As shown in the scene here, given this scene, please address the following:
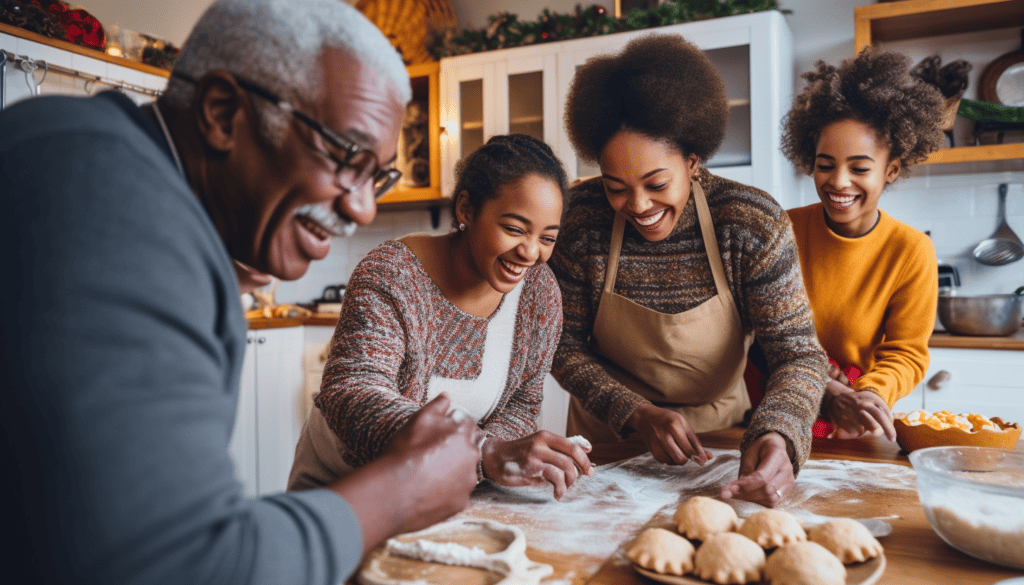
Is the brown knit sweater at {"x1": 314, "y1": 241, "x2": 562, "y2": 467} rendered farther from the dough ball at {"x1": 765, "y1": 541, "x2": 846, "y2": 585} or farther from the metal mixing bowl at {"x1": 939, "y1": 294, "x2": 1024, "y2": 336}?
the metal mixing bowl at {"x1": 939, "y1": 294, "x2": 1024, "y2": 336}

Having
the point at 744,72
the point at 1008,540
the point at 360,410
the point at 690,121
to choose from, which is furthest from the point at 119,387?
the point at 744,72

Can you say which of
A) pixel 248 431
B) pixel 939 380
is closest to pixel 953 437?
pixel 939 380

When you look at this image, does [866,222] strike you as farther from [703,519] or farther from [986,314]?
[703,519]

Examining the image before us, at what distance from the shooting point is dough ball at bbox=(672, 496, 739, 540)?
840 mm

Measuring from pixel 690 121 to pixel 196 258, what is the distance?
1.16 metres

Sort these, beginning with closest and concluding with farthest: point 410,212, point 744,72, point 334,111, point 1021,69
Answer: point 334,111, point 1021,69, point 744,72, point 410,212

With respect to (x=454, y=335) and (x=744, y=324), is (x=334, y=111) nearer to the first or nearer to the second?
(x=454, y=335)

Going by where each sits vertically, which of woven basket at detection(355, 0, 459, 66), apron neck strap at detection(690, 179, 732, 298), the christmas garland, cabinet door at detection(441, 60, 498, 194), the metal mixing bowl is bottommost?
the metal mixing bowl

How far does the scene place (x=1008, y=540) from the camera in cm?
76

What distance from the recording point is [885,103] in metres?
1.74

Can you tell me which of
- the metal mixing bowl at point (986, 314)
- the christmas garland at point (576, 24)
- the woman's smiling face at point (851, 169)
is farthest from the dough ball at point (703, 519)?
the christmas garland at point (576, 24)

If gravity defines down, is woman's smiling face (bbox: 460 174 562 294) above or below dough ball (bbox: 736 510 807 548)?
above

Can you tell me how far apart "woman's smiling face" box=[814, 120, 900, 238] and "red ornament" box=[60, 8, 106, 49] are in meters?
3.05

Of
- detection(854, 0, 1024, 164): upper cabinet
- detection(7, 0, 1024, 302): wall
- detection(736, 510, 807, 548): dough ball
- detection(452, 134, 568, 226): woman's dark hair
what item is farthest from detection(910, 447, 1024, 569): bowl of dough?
detection(7, 0, 1024, 302): wall
